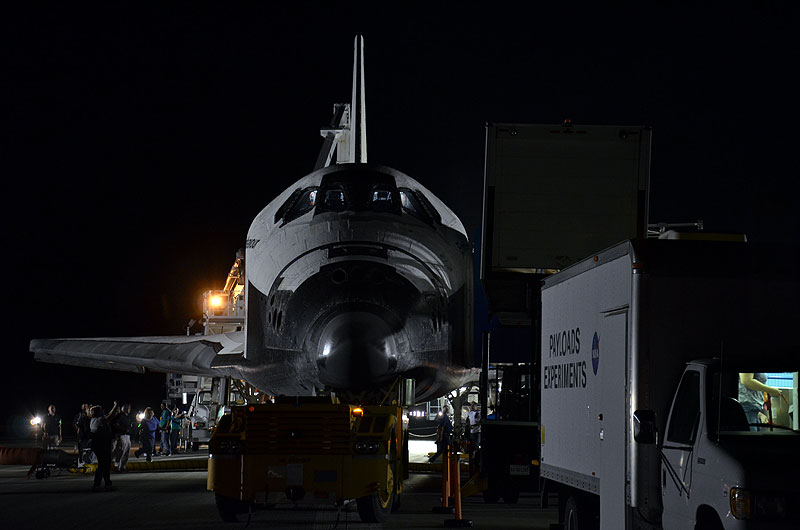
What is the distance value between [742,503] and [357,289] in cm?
733

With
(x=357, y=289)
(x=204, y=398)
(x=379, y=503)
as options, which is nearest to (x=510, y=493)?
(x=379, y=503)

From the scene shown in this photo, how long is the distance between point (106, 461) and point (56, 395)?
2856 inches

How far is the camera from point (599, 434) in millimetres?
7723

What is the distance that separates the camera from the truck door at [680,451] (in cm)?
671

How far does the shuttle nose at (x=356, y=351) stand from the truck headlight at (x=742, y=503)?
6708 mm

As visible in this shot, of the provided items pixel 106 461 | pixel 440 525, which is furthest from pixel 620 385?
pixel 106 461

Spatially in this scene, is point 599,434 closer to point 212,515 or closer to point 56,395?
point 212,515

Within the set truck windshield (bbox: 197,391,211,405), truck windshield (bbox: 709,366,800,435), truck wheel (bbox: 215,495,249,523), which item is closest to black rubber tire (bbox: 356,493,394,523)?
truck wheel (bbox: 215,495,249,523)

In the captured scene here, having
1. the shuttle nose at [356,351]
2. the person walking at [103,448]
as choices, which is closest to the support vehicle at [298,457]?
the shuttle nose at [356,351]

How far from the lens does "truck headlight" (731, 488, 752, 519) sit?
19.4 feet

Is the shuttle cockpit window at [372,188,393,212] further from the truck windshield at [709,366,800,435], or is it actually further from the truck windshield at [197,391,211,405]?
the truck windshield at [197,391,211,405]

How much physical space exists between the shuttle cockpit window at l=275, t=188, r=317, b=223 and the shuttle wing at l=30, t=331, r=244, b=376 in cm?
265

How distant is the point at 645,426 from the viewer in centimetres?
641

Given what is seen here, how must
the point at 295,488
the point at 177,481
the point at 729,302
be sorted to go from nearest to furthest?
the point at 729,302 < the point at 295,488 < the point at 177,481
